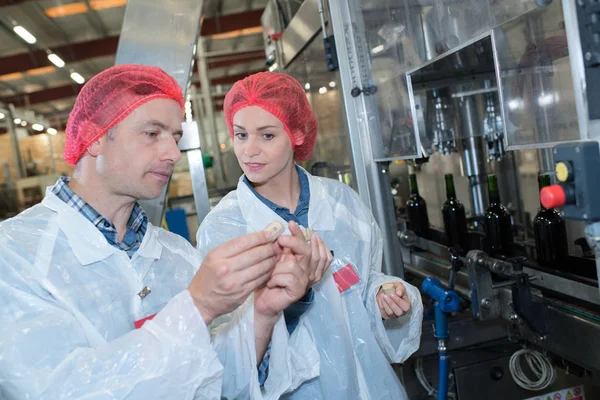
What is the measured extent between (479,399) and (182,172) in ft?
20.0

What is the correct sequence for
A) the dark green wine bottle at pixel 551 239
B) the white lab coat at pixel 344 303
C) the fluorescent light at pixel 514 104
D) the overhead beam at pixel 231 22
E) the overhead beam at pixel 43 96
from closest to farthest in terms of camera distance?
the fluorescent light at pixel 514 104, the white lab coat at pixel 344 303, the dark green wine bottle at pixel 551 239, the overhead beam at pixel 231 22, the overhead beam at pixel 43 96

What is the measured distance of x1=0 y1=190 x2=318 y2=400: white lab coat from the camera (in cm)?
79

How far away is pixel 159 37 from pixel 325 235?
1105 mm

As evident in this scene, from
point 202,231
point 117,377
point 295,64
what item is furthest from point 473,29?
point 295,64

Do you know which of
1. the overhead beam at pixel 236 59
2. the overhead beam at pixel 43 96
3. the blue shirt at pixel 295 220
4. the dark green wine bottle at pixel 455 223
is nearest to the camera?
the blue shirt at pixel 295 220

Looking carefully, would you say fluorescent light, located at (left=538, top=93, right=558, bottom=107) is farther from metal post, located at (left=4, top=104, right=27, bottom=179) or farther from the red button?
metal post, located at (left=4, top=104, right=27, bottom=179)

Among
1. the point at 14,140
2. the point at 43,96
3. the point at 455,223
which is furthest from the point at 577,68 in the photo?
the point at 43,96

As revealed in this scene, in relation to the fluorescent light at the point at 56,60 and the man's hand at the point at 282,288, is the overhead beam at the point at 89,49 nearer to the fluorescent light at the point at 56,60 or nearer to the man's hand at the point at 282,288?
the fluorescent light at the point at 56,60

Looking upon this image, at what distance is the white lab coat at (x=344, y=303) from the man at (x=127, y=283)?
0.46ft

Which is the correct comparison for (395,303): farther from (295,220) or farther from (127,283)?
(127,283)

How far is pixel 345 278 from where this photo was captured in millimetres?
1393

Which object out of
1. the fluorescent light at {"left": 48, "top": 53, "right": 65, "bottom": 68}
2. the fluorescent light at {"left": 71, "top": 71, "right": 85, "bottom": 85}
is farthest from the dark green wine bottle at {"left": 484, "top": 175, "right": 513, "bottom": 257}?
the fluorescent light at {"left": 71, "top": 71, "right": 85, "bottom": 85}

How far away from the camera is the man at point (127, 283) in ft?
2.62

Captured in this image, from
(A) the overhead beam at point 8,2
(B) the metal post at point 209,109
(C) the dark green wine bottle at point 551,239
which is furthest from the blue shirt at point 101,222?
(B) the metal post at point 209,109
